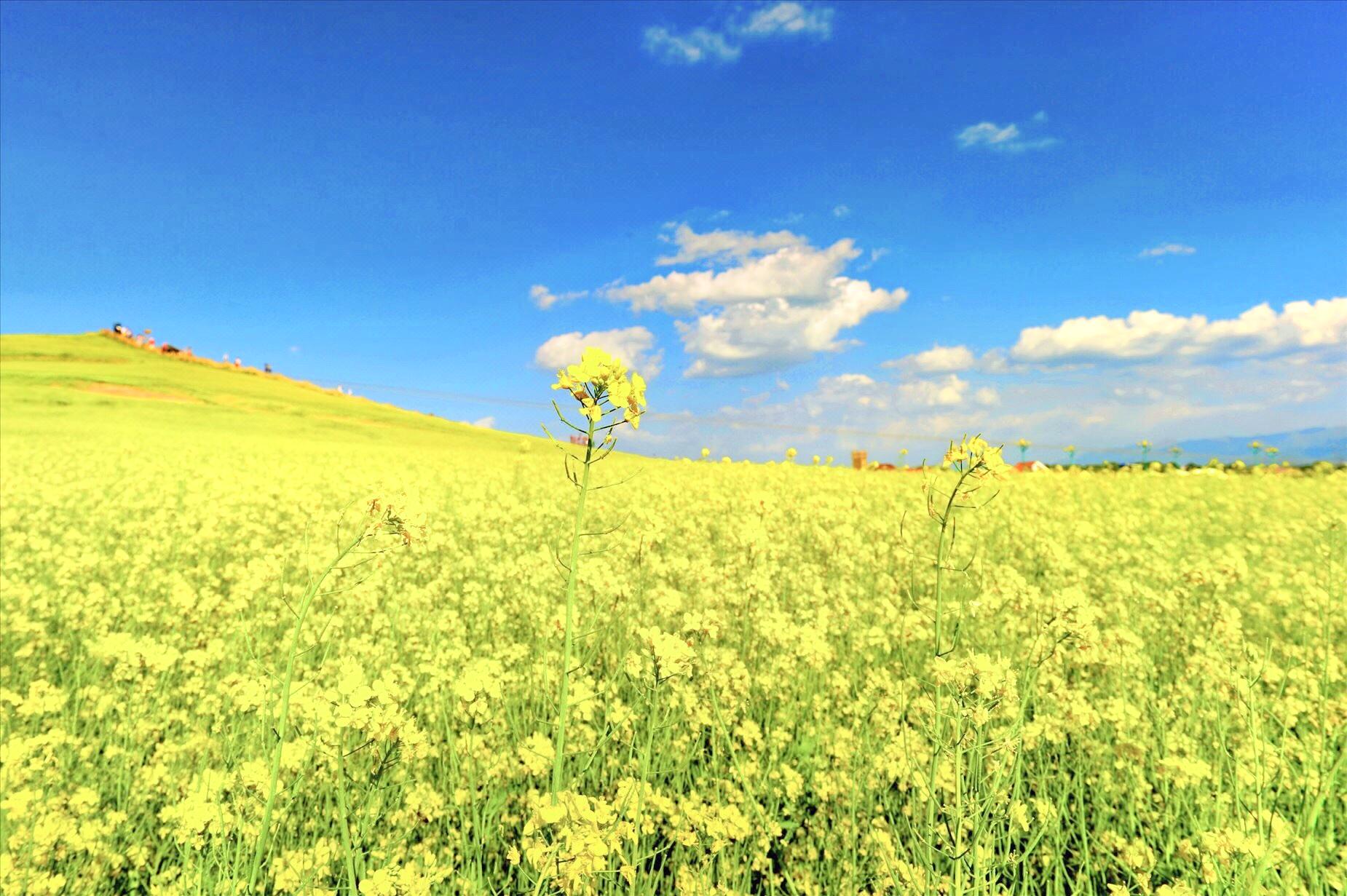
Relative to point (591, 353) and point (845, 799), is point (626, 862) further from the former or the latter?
point (591, 353)

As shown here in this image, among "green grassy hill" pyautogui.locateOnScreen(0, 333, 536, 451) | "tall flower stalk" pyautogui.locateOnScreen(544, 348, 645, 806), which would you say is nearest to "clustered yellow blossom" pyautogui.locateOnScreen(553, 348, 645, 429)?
"tall flower stalk" pyautogui.locateOnScreen(544, 348, 645, 806)

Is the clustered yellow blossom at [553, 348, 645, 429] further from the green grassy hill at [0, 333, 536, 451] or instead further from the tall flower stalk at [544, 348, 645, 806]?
the green grassy hill at [0, 333, 536, 451]

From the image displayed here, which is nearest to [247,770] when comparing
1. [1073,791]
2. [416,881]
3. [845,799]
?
[416,881]

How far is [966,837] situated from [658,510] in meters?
6.40

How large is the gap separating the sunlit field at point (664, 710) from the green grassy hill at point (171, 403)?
19.4 metres

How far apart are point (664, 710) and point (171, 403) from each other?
36152 mm

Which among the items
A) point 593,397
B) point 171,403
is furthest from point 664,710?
point 171,403

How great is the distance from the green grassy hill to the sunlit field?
1943 cm

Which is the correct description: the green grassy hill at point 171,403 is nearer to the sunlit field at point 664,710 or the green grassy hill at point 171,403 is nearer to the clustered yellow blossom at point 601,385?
the sunlit field at point 664,710

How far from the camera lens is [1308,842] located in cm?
278

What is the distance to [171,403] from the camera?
31.1 meters

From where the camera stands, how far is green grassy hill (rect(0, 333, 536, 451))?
2461cm

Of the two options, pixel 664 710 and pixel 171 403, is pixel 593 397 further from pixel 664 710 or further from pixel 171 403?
pixel 171 403

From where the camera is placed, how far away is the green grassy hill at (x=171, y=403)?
80.7 feet
